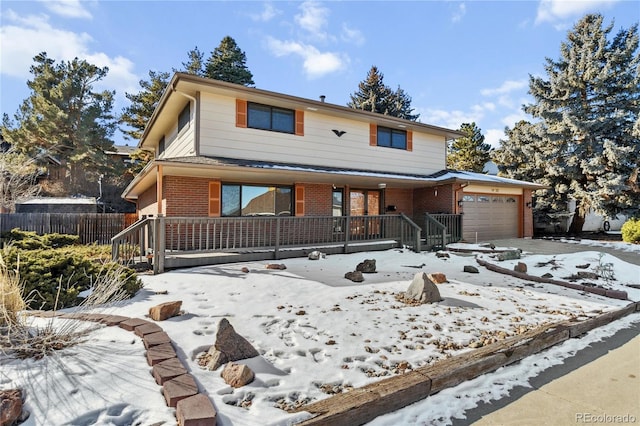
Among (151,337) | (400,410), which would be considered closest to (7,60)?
(151,337)

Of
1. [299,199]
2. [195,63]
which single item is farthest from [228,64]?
[299,199]

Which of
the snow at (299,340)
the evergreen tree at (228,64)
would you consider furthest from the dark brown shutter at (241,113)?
the evergreen tree at (228,64)

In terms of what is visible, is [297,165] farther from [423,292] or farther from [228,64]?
[228,64]

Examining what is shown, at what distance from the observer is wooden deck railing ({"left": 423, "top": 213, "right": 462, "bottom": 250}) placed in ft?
37.7

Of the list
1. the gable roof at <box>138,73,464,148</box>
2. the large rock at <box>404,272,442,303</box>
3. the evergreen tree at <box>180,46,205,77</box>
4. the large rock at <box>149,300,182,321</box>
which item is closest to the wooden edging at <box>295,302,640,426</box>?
the large rock at <box>404,272,442,303</box>

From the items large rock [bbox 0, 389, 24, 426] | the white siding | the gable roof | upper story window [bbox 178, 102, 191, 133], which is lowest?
large rock [bbox 0, 389, 24, 426]

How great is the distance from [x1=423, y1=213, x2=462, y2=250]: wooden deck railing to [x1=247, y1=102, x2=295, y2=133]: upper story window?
20.5 feet

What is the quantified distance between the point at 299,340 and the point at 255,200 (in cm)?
792

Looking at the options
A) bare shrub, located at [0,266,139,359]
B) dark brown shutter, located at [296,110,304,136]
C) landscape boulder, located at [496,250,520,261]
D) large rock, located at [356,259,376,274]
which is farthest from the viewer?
dark brown shutter, located at [296,110,304,136]

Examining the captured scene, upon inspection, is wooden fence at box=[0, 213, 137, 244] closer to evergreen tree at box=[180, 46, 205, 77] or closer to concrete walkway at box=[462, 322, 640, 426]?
concrete walkway at box=[462, 322, 640, 426]

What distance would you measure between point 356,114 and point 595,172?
1299 centimetres

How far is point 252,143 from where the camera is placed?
10.3 m

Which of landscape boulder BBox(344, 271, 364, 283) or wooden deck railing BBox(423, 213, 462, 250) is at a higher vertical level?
wooden deck railing BBox(423, 213, 462, 250)

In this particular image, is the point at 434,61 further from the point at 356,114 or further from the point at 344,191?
the point at 344,191
